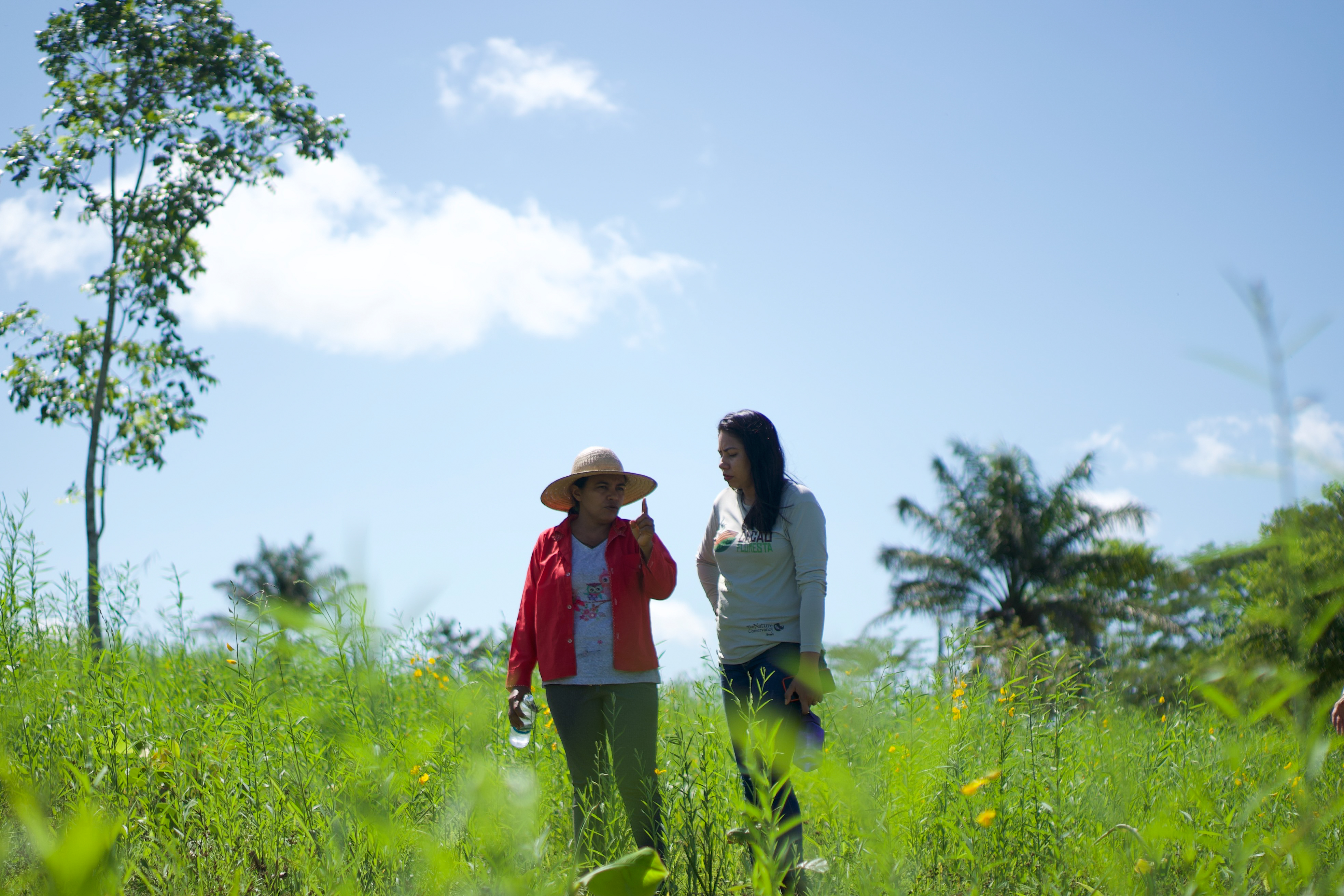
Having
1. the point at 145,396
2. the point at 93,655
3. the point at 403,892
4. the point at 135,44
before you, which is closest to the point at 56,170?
the point at 135,44

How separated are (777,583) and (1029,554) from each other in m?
23.6

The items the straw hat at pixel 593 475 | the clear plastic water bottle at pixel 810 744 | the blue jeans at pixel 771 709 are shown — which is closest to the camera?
the clear plastic water bottle at pixel 810 744

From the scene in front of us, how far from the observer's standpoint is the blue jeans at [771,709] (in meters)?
2.57

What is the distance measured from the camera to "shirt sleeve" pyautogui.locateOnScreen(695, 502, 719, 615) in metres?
3.56

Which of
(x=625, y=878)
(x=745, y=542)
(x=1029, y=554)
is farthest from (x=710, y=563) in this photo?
(x=1029, y=554)

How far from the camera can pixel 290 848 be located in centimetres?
230

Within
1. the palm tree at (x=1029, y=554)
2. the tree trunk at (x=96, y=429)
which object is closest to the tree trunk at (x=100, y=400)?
the tree trunk at (x=96, y=429)

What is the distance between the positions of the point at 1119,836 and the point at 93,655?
3.35 meters

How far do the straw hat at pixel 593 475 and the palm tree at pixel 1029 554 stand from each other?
2133 centimetres

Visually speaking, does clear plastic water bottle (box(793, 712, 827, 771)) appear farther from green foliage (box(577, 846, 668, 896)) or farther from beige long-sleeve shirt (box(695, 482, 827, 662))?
green foliage (box(577, 846, 668, 896))

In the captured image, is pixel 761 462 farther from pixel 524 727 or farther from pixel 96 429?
pixel 96 429

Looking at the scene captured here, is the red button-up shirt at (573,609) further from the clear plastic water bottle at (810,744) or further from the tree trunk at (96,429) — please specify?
the tree trunk at (96,429)

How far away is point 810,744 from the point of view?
2.81m

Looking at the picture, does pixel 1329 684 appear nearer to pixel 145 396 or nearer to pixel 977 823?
pixel 977 823
